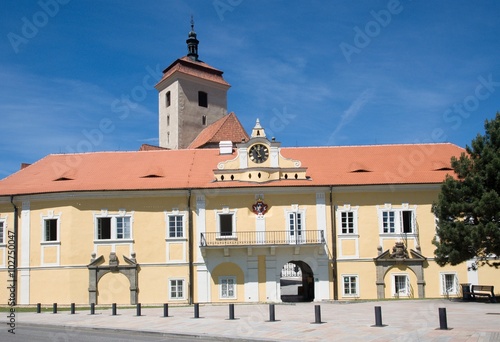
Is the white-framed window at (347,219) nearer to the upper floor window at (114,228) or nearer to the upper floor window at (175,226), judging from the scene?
the upper floor window at (175,226)

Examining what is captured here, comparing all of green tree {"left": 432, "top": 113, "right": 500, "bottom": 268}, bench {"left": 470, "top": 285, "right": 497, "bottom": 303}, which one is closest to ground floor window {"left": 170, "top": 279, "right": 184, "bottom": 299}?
green tree {"left": 432, "top": 113, "right": 500, "bottom": 268}

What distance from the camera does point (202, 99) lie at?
67938 mm

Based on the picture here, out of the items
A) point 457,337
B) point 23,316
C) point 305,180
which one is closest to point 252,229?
point 305,180

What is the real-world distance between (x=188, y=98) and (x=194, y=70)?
11.5 ft

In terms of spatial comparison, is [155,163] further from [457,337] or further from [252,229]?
[457,337]

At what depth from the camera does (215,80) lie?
68.8m

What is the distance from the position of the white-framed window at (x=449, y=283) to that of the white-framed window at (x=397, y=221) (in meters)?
3.20

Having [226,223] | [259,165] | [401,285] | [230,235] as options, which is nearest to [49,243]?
Answer: [226,223]

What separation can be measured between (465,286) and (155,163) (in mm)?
20549

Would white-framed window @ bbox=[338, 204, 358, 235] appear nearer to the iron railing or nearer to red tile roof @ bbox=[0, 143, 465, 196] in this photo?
the iron railing

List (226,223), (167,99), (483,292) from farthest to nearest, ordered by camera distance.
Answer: (167,99)
(226,223)
(483,292)

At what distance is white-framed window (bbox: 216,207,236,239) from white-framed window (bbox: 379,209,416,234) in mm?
8972

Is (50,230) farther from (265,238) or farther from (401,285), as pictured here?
(401,285)

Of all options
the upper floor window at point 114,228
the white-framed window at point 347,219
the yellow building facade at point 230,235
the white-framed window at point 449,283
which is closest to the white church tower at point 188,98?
the yellow building facade at point 230,235
